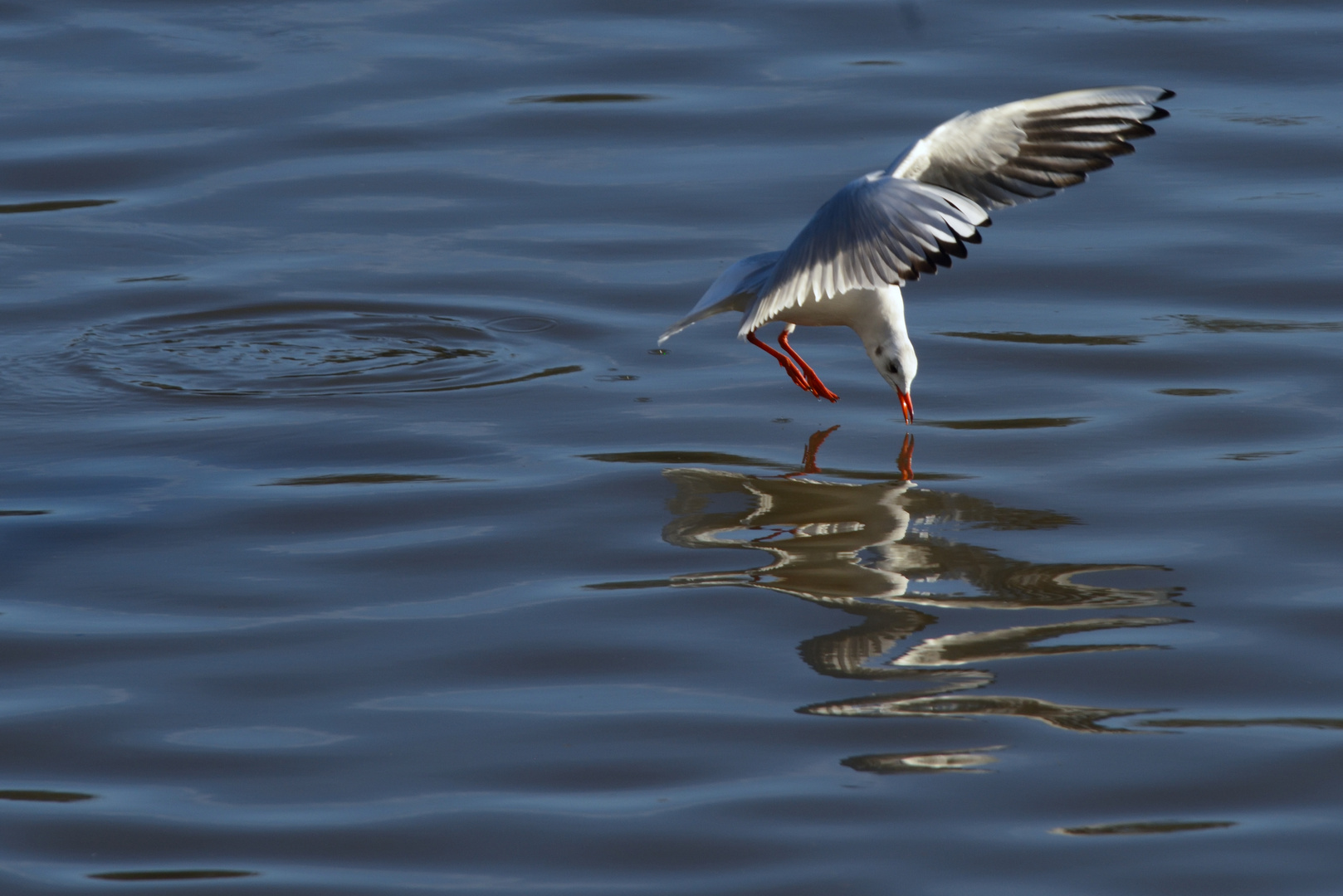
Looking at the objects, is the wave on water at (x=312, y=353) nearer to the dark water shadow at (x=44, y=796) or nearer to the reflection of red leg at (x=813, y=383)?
the reflection of red leg at (x=813, y=383)

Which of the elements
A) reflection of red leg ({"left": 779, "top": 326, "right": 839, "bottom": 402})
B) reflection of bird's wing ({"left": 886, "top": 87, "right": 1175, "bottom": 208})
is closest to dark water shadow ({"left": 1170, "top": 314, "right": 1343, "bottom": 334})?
reflection of bird's wing ({"left": 886, "top": 87, "right": 1175, "bottom": 208})

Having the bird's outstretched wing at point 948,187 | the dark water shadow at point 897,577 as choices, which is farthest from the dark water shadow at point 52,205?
the bird's outstretched wing at point 948,187

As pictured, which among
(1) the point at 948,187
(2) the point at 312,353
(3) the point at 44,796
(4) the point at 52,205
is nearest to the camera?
(3) the point at 44,796

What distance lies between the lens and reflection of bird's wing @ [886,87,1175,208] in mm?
6461

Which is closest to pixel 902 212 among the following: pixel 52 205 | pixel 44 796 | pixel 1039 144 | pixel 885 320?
pixel 885 320

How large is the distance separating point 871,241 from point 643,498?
1.11 metres

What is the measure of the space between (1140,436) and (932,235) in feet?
3.50

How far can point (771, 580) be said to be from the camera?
4.93 meters

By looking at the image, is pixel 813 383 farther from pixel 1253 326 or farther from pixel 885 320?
pixel 1253 326

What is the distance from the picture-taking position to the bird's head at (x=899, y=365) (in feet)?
20.3

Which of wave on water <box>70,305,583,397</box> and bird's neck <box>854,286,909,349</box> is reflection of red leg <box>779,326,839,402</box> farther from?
wave on water <box>70,305,583,397</box>

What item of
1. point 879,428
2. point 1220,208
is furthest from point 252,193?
point 1220,208

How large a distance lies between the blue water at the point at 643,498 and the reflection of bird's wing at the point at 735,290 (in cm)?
33

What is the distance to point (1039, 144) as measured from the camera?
6.57 m
